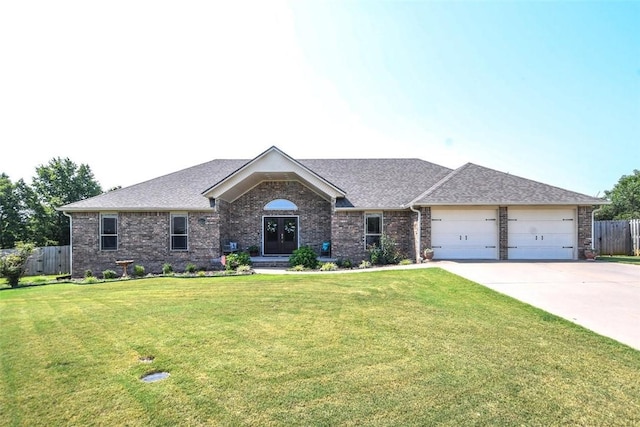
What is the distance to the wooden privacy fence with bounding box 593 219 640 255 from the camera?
1905 cm

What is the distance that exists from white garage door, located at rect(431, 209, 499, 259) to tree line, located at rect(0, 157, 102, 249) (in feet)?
94.2

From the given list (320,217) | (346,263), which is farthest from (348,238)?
(320,217)

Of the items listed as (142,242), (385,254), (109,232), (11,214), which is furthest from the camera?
(11,214)

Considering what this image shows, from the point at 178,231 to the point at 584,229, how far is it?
1909cm

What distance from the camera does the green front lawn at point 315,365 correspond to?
3.41 meters

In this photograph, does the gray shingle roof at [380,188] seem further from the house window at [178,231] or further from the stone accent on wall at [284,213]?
the stone accent on wall at [284,213]

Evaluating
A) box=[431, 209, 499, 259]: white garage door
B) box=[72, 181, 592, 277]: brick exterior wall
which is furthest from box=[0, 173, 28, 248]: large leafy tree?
box=[431, 209, 499, 259]: white garage door

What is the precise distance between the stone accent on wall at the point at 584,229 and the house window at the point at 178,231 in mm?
18561

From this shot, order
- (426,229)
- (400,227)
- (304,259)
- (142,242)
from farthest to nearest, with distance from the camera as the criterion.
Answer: (400,227) < (142,242) < (304,259) < (426,229)

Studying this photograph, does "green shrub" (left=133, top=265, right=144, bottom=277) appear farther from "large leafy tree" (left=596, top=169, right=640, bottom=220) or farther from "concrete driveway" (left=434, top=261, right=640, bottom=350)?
"large leafy tree" (left=596, top=169, right=640, bottom=220)

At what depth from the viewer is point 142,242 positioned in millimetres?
16312

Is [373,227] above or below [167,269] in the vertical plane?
above

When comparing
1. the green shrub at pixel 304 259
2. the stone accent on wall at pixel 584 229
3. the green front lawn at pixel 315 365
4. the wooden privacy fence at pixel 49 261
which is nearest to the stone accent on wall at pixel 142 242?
the green shrub at pixel 304 259

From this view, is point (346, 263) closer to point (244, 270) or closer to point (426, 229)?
point (426, 229)
